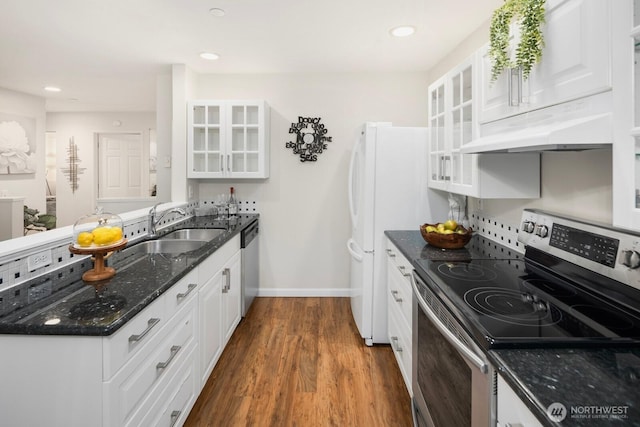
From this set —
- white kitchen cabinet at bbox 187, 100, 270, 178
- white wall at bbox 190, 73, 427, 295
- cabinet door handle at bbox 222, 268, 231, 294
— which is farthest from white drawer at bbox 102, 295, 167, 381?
white wall at bbox 190, 73, 427, 295

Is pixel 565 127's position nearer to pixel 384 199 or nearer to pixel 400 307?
pixel 400 307

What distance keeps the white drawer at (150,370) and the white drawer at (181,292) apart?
0.13 feet

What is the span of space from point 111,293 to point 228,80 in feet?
9.62

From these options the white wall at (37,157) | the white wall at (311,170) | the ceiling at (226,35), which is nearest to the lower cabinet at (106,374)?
the ceiling at (226,35)

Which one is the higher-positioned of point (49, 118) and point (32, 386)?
point (49, 118)

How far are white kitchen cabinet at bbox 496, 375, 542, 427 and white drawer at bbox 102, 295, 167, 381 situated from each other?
114 centimetres

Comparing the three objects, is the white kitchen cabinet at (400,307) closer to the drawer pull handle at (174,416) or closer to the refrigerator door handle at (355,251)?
the refrigerator door handle at (355,251)

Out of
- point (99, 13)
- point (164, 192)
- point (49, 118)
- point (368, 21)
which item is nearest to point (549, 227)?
point (368, 21)

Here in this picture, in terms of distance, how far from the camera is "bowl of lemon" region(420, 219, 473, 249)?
212 centimetres

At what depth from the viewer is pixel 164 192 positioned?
12.6ft

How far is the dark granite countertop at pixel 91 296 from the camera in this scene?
110 cm

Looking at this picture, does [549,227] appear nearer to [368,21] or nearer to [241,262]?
[368,21]

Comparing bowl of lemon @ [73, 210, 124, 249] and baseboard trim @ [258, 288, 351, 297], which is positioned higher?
bowl of lemon @ [73, 210, 124, 249]

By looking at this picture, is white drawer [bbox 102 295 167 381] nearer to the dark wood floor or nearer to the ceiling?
the dark wood floor
